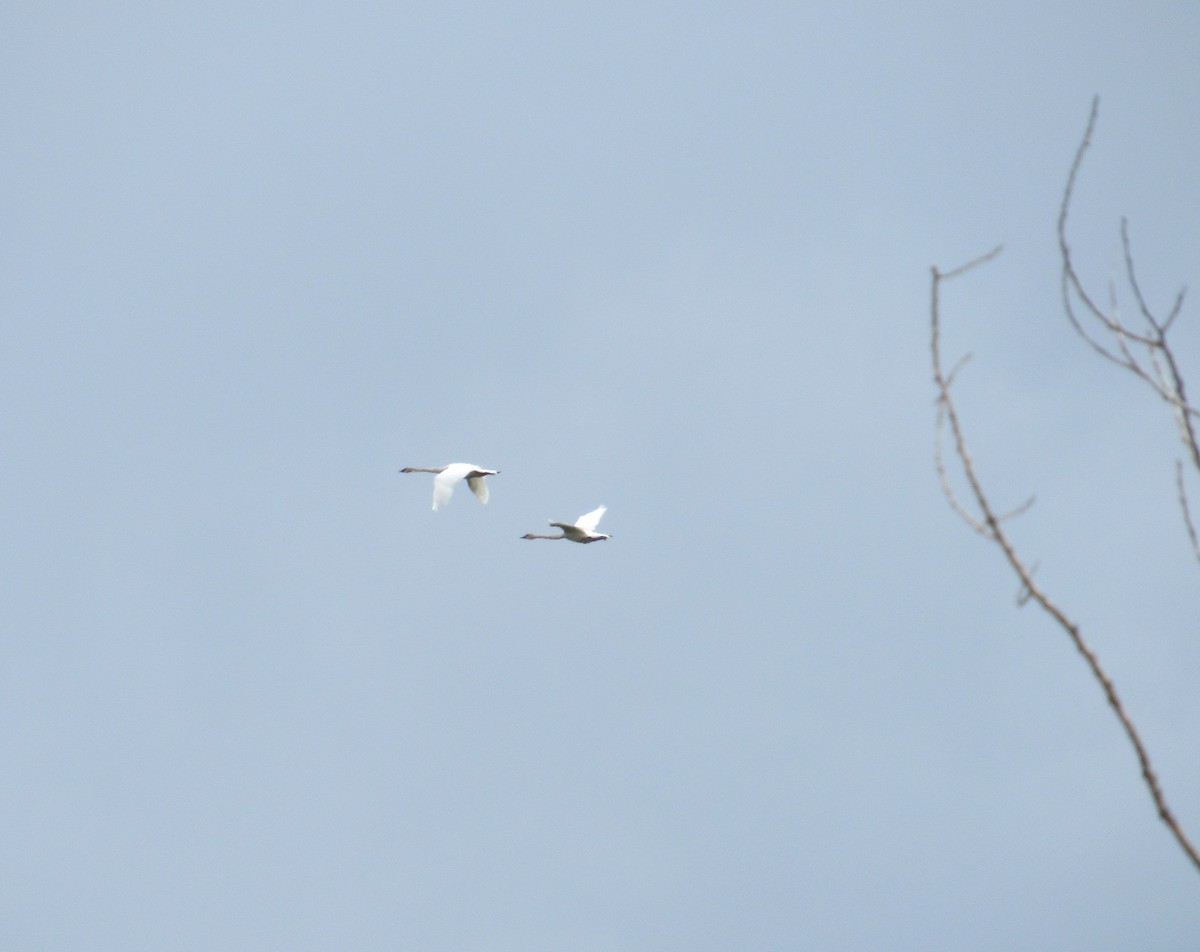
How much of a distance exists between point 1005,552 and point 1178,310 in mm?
1554

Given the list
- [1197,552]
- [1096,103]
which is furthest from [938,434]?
[1096,103]

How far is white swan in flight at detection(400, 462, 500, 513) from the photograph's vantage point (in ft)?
88.6

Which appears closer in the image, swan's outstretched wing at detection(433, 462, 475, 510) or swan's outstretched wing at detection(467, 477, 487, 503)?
swan's outstretched wing at detection(433, 462, 475, 510)

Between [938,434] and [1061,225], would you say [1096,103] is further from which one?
[938,434]

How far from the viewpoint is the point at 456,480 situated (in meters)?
28.1

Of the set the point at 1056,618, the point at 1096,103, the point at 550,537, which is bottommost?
the point at 1056,618

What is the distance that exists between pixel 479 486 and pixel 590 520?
9.43 ft

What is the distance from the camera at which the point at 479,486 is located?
29734mm

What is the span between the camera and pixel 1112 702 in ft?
10.0

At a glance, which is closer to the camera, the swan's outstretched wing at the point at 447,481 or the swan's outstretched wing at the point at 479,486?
the swan's outstretched wing at the point at 447,481

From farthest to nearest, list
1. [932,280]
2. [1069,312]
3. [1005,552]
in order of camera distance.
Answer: [1069,312]
[932,280]
[1005,552]

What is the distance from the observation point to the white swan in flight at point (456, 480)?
27016 millimetres

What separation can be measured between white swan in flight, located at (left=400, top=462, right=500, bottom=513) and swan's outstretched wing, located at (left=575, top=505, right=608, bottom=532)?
239 centimetres

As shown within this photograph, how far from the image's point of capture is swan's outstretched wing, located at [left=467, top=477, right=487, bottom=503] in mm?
29438
